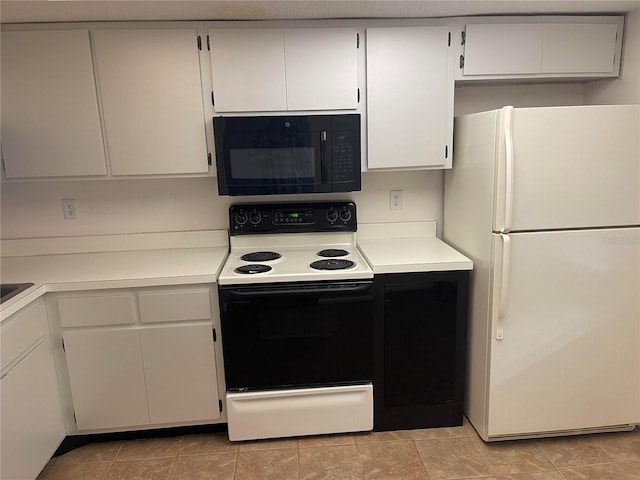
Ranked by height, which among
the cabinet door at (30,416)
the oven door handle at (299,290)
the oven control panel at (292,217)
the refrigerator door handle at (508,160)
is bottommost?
the cabinet door at (30,416)

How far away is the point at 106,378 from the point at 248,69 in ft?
5.29

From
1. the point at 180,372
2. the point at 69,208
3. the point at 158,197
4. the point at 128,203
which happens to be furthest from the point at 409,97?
the point at 69,208

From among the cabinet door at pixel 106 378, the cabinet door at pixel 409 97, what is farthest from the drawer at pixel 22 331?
the cabinet door at pixel 409 97

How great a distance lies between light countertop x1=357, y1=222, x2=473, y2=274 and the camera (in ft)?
6.64

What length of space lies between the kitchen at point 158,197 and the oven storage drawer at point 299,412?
3.26 feet

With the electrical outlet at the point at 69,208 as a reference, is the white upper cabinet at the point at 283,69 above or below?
above

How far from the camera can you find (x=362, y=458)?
201 cm

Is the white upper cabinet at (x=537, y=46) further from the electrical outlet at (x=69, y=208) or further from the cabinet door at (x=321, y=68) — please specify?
the electrical outlet at (x=69, y=208)

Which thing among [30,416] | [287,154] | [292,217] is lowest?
[30,416]

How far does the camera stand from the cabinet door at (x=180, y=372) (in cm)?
202

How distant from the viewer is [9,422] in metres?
1.64

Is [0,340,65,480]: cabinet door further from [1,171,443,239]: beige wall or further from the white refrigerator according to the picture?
the white refrigerator

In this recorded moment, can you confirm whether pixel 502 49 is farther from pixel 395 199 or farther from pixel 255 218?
pixel 255 218

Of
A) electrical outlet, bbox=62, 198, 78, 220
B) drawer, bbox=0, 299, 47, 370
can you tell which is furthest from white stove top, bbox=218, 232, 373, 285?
electrical outlet, bbox=62, 198, 78, 220
